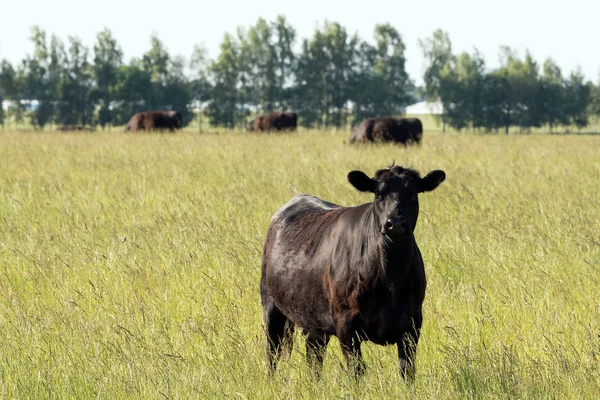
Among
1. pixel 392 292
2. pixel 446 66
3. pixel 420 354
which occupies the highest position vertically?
pixel 446 66

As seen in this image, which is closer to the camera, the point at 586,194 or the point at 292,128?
the point at 586,194

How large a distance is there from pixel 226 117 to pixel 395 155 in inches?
2421

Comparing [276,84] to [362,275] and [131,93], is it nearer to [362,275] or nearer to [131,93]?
[131,93]

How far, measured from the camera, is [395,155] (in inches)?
675

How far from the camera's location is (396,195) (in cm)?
388

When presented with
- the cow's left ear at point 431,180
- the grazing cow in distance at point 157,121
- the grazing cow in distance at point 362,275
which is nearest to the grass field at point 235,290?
the grazing cow in distance at point 362,275

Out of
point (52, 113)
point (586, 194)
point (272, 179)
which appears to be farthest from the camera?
point (52, 113)

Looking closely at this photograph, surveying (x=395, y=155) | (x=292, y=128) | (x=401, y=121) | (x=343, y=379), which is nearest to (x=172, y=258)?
(x=343, y=379)

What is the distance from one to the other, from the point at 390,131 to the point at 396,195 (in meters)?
18.7

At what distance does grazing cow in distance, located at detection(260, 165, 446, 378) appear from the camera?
3871mm

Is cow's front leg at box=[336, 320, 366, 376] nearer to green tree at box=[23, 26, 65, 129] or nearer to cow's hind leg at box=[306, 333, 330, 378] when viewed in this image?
cow's hind leg at box=[306, 333, 330, 378]

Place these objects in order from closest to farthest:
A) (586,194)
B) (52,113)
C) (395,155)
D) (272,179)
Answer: (586,194) < (272,179) < (395,155) < (52,113)

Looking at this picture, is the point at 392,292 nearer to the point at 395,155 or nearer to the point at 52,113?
the point at 395,155

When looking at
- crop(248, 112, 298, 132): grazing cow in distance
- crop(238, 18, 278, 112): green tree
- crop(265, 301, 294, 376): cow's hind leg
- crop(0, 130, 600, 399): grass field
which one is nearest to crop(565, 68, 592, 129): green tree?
crop(238, 18, 278, 112): green tree
